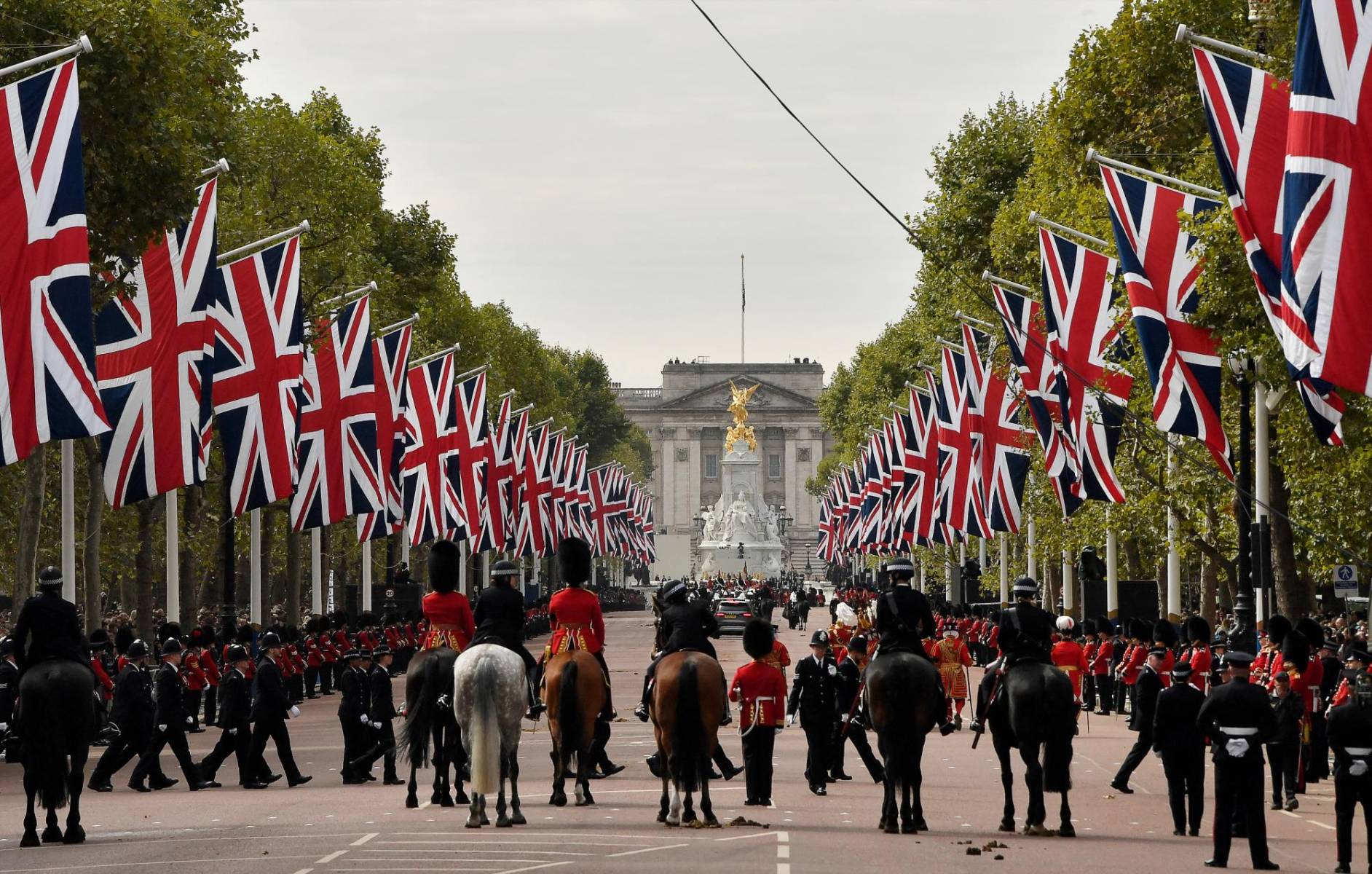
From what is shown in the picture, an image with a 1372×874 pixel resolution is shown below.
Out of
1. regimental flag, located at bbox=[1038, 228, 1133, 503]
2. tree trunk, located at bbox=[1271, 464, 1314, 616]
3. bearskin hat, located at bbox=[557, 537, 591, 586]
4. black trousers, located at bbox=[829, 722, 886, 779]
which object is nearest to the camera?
bearskin hat, located at bbox=[557, 537, 591, 586]

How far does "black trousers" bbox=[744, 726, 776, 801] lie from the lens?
2105 centimetres

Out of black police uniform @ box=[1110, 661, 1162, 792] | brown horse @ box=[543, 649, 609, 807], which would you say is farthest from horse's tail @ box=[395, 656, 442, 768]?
black police uniform @ box=[1110, 661, 1162, 792]

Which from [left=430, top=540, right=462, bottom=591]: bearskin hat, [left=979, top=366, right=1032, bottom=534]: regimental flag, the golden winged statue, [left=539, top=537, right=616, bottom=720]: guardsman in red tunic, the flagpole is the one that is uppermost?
the golden winged statue

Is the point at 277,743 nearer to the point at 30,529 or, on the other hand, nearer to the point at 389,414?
the point at 30,529

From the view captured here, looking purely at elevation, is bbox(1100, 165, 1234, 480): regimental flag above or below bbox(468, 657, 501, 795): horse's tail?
above

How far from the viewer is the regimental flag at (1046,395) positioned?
3344 centimetres

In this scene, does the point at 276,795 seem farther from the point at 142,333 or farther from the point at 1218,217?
the point at 1218,217

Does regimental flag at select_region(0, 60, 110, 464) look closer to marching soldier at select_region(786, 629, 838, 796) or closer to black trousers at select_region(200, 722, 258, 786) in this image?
black trousers at select_region(200, 722, 258, 786)

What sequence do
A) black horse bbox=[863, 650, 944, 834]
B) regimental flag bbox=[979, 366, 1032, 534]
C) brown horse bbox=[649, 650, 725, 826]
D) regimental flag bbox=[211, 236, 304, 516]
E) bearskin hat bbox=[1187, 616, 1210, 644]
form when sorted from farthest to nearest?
regimental flag bbox=[979, 366, 1032, 534]
regimental flag bbox=[211, 236, 304, 516]
bearskin hat bbox=[1187, 616, 1210, 644]
brown horse bbox=[649, 650, 725, 826]
black horse bbox=[863, 650, 944, 834]

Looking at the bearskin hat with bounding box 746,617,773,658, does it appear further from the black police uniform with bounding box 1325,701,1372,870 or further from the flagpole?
the flagpole

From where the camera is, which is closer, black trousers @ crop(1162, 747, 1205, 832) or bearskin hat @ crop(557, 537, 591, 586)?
black trousers @ crop(1162, 747, 1205, 832)

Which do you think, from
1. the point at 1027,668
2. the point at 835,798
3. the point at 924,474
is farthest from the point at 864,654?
the point at 924,474

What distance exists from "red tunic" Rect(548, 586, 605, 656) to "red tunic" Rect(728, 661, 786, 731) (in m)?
1.71

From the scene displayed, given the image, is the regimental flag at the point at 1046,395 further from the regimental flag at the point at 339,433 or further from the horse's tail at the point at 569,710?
the horse's tail at the point at 569,710
